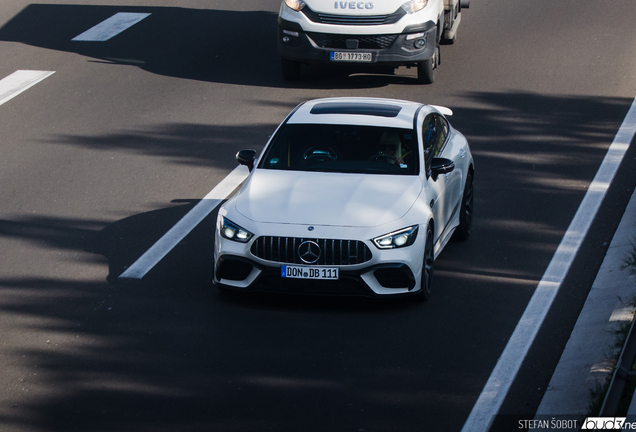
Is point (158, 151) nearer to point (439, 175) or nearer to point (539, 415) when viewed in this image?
point (439, 175)

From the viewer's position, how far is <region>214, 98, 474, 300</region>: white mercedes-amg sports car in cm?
775

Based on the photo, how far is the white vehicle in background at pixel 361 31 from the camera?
584 inches

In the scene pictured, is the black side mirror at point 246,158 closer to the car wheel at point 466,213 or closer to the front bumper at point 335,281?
the front bumper at point 335,281

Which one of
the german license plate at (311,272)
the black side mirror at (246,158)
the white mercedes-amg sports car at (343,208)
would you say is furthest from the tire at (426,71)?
the german license plate at (311,272)

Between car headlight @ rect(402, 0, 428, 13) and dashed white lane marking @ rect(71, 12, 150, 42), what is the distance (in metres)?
6.82

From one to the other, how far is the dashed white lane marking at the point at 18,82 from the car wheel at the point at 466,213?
331 inches

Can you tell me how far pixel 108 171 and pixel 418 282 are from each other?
214 inches

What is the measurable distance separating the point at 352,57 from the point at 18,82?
5770 mm

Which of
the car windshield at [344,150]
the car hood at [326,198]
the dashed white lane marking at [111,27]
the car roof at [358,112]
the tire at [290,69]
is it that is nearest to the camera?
the car hood at [326,198]

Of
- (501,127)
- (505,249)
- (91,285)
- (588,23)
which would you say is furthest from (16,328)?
(588,23)

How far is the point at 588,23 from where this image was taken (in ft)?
62.6

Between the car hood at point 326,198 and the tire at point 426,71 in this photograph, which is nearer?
the car hood at point 326,198

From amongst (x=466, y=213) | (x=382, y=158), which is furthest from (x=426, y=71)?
(x=382, y=158)

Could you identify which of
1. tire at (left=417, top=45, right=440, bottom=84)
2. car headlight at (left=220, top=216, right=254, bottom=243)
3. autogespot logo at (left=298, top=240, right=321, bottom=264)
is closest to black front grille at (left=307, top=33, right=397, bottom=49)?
tire at (left=417, top=45, right=440, bottom=84)
